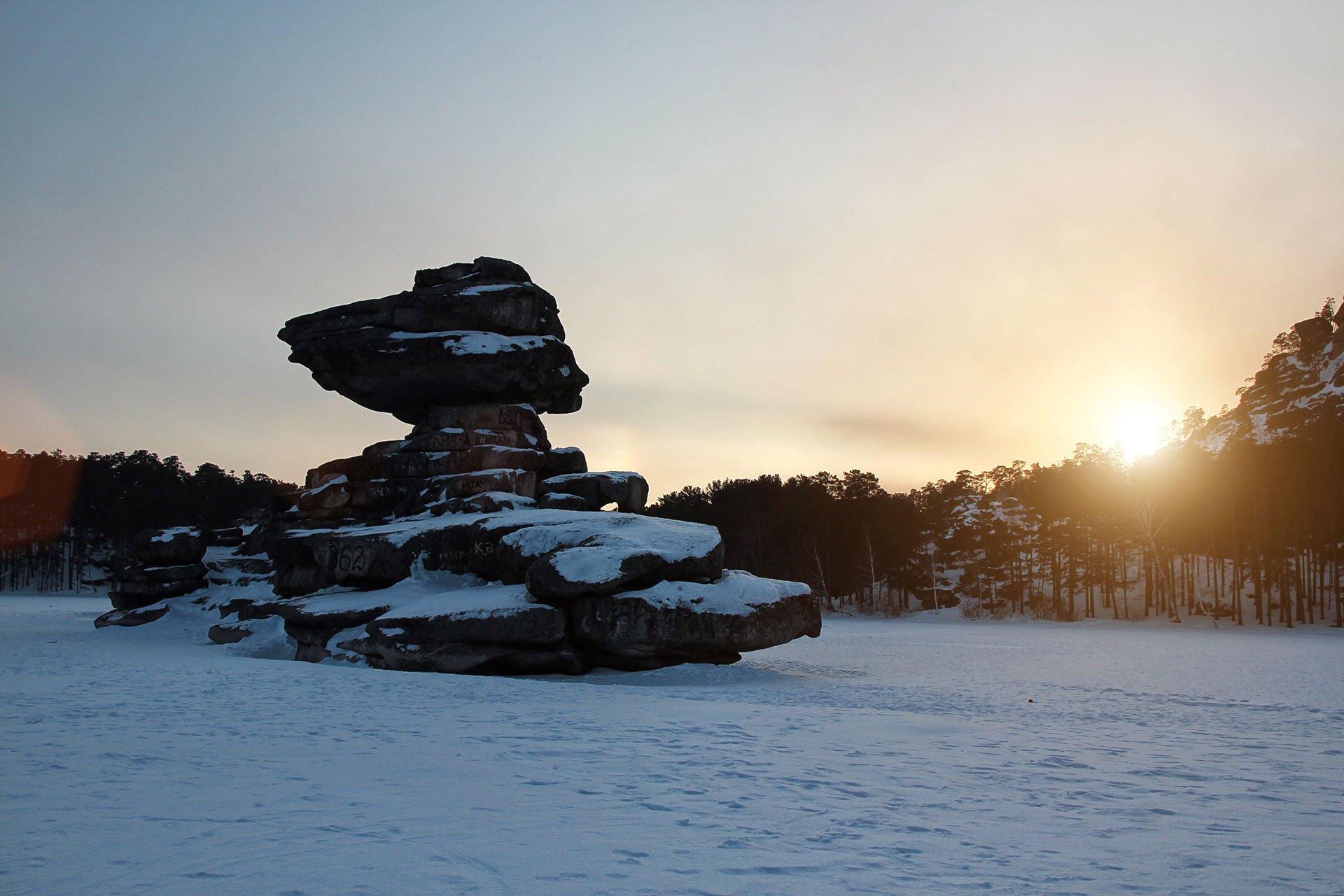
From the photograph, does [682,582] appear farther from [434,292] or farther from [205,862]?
[434,292]

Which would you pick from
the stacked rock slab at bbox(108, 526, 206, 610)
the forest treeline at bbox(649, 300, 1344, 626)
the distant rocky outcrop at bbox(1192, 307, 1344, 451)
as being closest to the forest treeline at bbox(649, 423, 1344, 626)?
the forest treeline at bbox(649, 300, 1344, 626)

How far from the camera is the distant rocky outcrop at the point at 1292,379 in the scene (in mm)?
107062

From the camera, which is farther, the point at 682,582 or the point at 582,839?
the point at 682,582

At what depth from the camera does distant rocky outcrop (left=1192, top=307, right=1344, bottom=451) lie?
351ft

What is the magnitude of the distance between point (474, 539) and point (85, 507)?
85014 mm

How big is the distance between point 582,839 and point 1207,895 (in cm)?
401

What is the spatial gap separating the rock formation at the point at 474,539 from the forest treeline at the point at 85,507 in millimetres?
55795

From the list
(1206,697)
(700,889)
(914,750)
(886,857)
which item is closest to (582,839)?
(700,889)

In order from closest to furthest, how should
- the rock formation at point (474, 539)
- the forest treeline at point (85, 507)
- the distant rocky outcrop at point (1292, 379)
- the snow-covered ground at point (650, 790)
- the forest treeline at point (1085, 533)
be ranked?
the snow-covered ground at point (650, 790), the rock formation at point (474, 539), the forest treeline at point (1085, 533), the forest treeline at point (85, 507), the distant rocky outcrop at point (1292, 379)

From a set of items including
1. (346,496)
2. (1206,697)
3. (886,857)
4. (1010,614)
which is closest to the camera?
(886,857)

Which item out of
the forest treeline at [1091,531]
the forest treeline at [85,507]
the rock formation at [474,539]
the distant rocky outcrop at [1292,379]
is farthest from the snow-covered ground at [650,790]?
the distant rocky outcrop at [1292,379]

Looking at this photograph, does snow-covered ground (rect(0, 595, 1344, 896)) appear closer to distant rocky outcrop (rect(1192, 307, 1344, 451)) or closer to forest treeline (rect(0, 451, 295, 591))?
forest treeline (rect(0, 451, 295, 591))

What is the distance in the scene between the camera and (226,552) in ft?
121

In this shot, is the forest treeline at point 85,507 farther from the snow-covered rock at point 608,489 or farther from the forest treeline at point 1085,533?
the snow-covered rock at point 608,489
